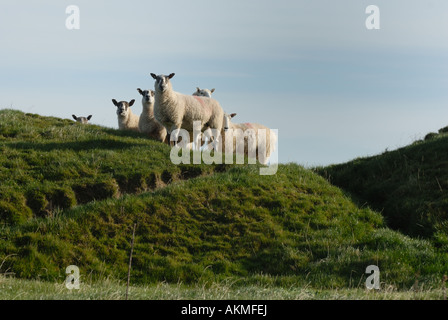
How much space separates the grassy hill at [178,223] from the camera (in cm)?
1412

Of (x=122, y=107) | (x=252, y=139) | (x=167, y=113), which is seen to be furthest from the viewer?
(x=252, y=139)

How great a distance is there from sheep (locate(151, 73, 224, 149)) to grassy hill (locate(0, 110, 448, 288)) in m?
1.64

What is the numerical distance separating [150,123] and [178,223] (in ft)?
28.5

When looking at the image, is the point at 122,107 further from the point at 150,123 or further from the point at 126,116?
the point at 150,123

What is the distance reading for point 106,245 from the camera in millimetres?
15117

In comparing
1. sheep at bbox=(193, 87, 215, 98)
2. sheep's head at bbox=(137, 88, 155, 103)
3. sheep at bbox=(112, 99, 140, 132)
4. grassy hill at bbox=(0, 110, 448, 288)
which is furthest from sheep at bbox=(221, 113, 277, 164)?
grassy hill at bbox=(0, 110, 448, 288)

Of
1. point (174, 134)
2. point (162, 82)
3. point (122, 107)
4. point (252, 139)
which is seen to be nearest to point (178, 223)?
point (174, 134)

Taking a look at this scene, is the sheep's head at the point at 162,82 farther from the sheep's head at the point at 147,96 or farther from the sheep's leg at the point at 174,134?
the sheep's leg at the point at 174,134

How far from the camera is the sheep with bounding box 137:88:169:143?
78.5 ft

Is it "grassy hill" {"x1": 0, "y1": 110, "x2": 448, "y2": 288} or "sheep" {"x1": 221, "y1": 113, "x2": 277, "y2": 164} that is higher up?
"sheep" {"x1": 221, "y1": 113, "x2": 277, "y2": 164}

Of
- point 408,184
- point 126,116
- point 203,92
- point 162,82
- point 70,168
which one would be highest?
point 203,92

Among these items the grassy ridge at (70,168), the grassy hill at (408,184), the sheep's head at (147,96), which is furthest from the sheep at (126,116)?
the grassy hill at (408,184)

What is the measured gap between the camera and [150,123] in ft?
79.2

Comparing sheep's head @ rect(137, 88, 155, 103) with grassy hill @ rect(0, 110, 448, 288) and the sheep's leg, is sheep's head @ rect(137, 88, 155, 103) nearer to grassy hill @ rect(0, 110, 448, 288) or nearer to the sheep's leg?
the sheep's leg
